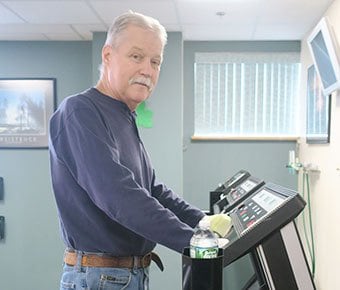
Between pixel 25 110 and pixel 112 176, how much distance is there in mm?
2960

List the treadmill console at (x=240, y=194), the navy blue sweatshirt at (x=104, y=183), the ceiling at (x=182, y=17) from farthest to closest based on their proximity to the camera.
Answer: the ceiling at (x=182, y=17)
the treadmill console at (x=240, y=194)
the navy blue sweatshirt at (x=104, y=183)

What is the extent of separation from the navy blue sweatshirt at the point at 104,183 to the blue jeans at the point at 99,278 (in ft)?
0.18

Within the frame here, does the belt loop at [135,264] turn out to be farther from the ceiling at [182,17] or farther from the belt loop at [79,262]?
the ceiling at [182,17]

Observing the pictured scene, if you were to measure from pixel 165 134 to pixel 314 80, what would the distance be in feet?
4.07

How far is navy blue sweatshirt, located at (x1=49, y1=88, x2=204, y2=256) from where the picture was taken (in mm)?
949

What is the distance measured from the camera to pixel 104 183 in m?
0.98

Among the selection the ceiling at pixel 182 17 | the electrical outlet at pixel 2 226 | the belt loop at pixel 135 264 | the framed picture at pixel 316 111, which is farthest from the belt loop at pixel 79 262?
the electrical outlet at pixel 2 226

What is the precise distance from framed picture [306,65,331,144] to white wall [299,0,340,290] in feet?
0.21

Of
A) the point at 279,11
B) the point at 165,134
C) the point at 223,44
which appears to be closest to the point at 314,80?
the point at 279,11

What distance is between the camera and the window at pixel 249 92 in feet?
11.9

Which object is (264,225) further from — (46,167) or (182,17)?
(46,167)

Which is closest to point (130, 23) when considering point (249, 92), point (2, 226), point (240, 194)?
point (240, 194)

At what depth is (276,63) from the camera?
3627 millimetres

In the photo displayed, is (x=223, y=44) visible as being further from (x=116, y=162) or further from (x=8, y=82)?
(x=116, y=162)
